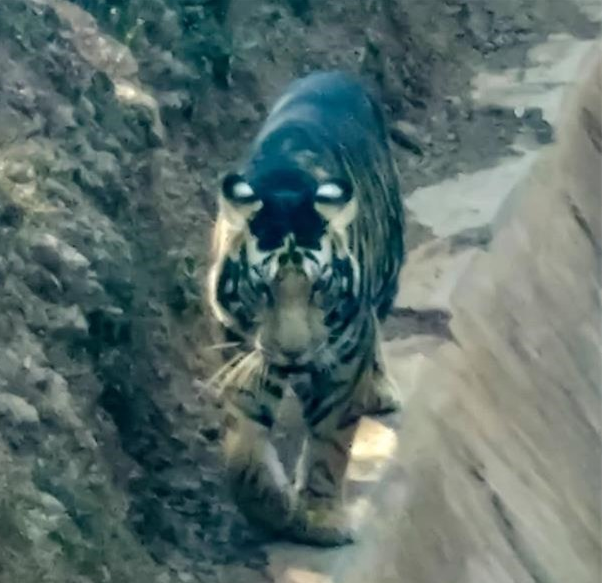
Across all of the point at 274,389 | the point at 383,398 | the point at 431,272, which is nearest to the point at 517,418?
the point at 431,272

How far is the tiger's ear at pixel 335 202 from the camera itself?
196cm

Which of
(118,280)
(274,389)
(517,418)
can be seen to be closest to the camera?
(274,389)

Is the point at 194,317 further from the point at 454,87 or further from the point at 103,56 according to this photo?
the point at 454,87

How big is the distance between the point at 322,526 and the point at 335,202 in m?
0.60

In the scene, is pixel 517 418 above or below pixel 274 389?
below

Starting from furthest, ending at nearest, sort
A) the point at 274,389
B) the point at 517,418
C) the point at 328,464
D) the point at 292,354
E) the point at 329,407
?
1. the point at 517,418
2. the point at 328,464
3. the point at 329,407
4. the point at 274,389
5. the point at 292,354

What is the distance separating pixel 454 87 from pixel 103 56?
4.34 feet

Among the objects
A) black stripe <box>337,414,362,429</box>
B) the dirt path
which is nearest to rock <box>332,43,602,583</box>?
the dirt path

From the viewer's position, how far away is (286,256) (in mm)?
1941

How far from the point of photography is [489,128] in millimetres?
3680

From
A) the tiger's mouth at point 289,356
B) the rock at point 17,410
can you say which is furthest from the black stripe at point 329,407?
the rock at point 17,410

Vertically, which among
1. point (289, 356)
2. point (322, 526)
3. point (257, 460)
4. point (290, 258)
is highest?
point (290, 258)

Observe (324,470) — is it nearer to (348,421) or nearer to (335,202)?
(348,421)

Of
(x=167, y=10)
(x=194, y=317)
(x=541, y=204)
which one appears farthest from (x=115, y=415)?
(x=541, y=204)
